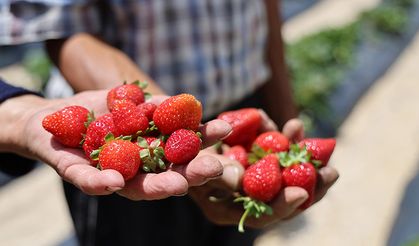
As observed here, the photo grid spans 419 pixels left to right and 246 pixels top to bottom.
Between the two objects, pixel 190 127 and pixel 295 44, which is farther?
pixel 295 44

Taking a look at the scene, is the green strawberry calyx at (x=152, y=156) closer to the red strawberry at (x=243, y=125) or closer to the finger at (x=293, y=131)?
the red strawberry at (x=243, y=125)

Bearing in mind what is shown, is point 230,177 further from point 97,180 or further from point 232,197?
point 97,180

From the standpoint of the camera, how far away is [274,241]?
325 centimetres

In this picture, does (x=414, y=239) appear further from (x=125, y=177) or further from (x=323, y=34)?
(x=323, y=34)

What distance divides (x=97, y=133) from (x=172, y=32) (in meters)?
0.60

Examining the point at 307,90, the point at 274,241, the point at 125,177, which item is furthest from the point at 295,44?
the point at 125,177

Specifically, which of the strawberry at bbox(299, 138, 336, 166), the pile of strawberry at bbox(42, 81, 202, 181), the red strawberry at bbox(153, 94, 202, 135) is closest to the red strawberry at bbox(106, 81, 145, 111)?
the pile of strawberry at bbox(42, 81, 202, 181)

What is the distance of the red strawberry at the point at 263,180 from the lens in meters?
1.47

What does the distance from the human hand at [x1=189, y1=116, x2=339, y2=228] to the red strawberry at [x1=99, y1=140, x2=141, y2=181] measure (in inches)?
10.9

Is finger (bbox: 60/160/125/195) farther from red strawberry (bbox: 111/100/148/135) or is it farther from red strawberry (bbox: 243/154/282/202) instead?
red strawberry (bbox: 243/154/282/202)

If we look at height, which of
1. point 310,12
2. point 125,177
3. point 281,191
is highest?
point 125,177

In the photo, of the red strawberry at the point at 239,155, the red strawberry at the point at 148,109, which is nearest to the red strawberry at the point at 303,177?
the red strawberry at the point at 239,155

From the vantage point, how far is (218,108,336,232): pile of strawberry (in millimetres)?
1480

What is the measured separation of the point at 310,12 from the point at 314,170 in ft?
17.7
